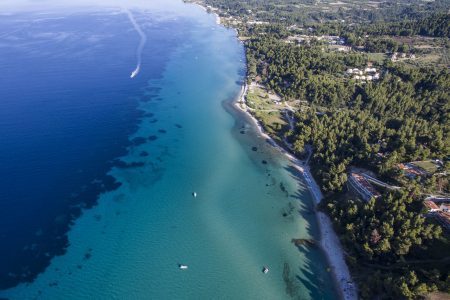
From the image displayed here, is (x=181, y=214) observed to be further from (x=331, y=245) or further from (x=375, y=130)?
(x=375, y=130)

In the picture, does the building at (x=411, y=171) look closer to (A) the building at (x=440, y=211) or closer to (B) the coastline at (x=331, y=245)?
(A) the building at (x=440, y=211)

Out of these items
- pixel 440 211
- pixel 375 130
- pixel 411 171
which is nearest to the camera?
pixel 440 211

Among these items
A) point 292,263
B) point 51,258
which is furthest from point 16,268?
point 292,263

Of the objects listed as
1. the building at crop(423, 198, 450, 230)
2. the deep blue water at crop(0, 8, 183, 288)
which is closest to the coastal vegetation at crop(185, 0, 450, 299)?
the building at crop(423, 198, 450, 230)

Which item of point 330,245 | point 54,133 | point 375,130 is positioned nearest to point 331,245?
point 330,245

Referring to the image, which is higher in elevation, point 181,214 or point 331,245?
point 181,214

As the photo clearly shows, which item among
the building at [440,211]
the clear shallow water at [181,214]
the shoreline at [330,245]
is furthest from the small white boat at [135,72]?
the building at [440,211]

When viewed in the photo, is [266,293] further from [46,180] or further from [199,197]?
[46,180]
